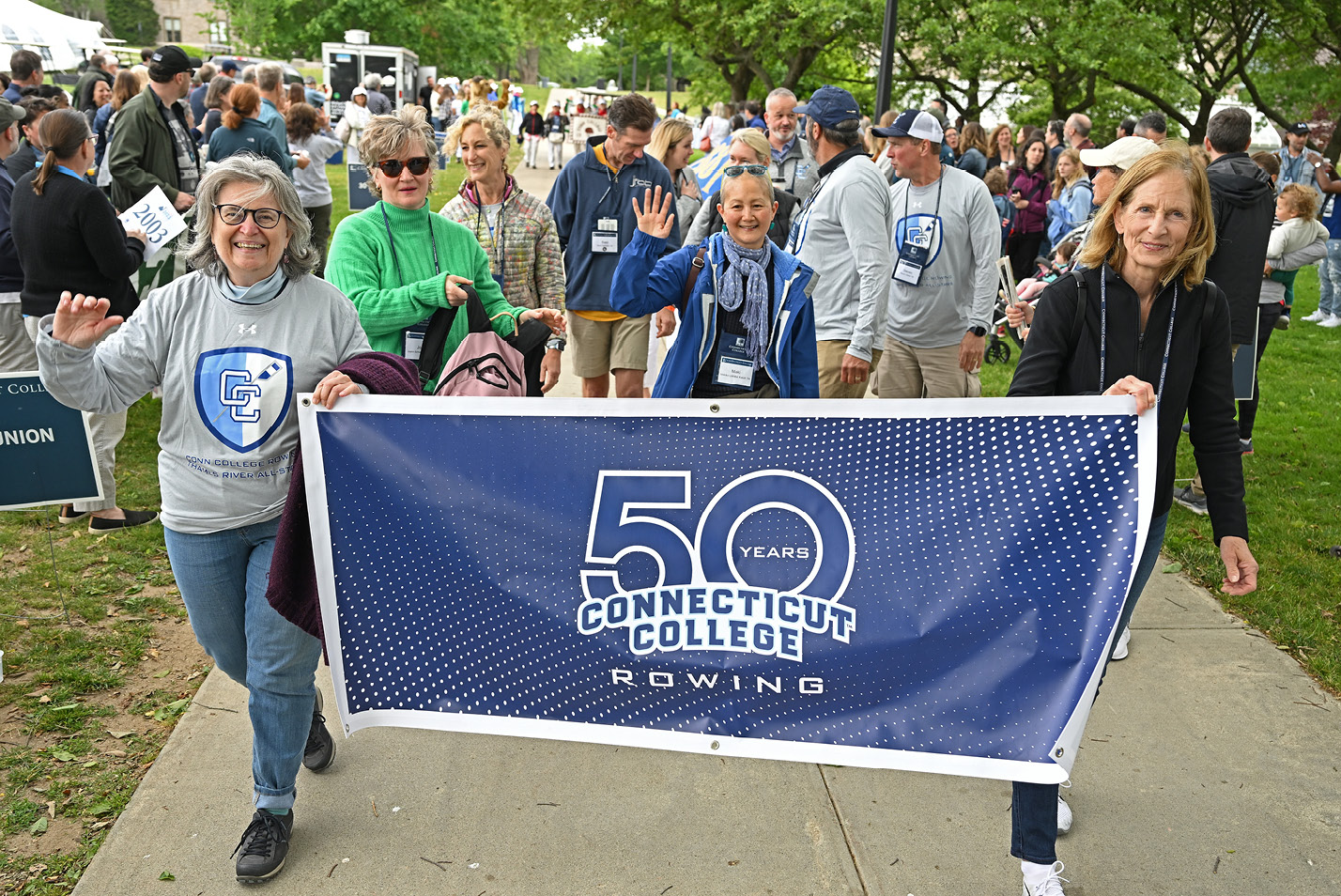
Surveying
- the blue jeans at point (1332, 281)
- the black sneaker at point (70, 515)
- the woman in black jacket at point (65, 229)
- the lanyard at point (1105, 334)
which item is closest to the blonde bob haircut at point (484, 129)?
the woman in black jacket at point (65, 229)

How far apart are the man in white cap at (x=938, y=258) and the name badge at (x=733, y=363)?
1992 millimetres

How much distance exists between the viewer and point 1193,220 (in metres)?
3.21

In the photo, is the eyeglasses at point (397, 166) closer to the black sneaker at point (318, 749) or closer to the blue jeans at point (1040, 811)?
the black sneaker at point (318, 749)

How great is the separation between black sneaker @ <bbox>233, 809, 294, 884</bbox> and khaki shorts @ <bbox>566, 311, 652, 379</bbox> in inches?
156

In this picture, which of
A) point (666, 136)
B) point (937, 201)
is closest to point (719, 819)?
point (937, 201)

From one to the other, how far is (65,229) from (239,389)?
11.2 ft

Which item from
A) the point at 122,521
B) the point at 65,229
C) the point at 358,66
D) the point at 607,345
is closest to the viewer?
the point at 65,229

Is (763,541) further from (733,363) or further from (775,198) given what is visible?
(775,198)

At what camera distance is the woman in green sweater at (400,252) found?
14.3 ft

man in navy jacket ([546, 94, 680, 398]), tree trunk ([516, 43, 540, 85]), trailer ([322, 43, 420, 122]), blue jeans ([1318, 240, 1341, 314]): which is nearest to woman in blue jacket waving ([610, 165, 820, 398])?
man in navy jacket ([546, 94, 680, 398])

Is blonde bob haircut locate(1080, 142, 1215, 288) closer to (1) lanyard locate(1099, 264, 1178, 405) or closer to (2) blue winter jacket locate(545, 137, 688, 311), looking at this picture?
(1) lanyard locate(1099, 264, 1178, 405)

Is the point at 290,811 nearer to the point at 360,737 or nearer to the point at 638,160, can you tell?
the point at 360,737

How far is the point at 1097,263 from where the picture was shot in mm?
3344

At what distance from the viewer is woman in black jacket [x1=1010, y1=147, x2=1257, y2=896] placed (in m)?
3.22
